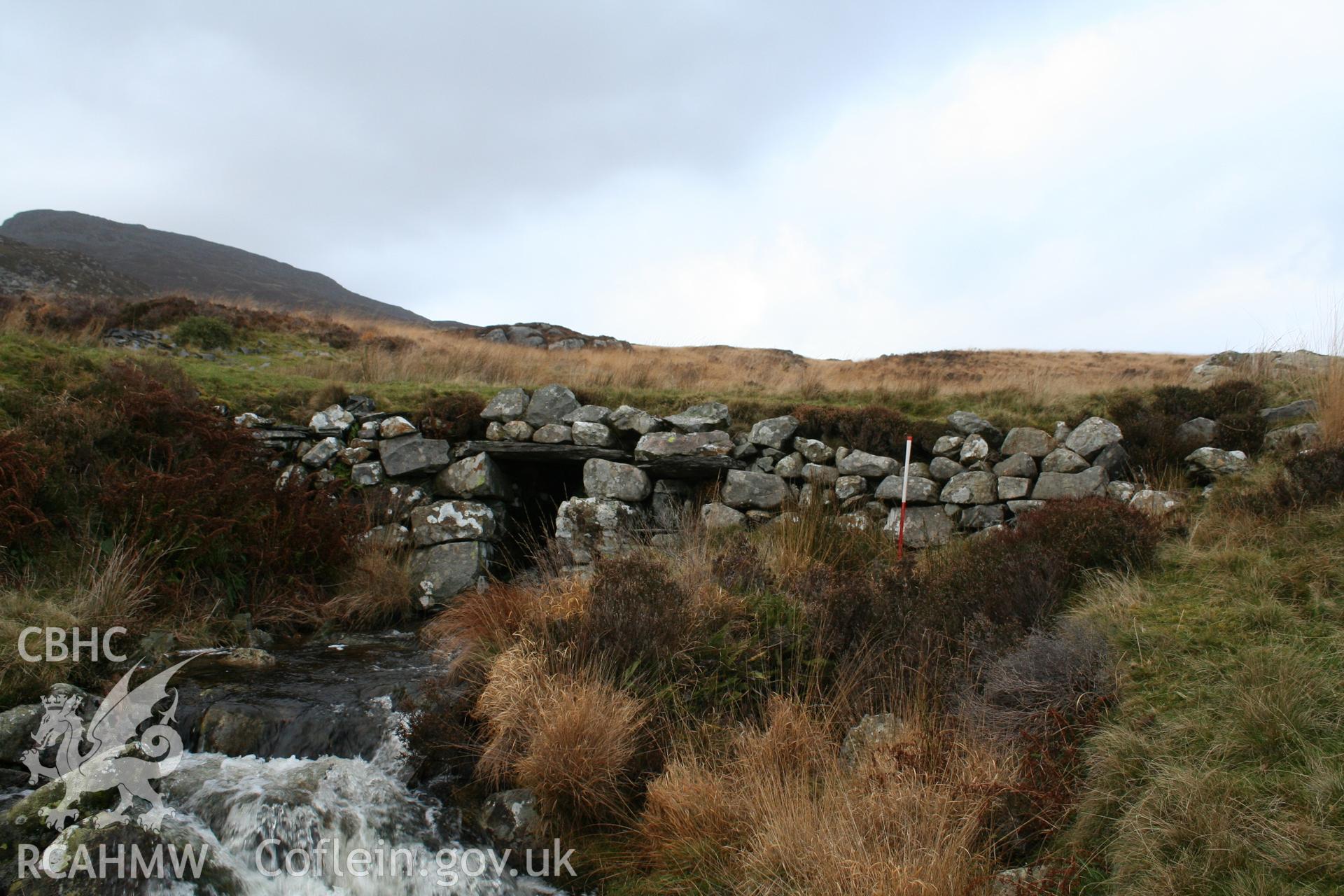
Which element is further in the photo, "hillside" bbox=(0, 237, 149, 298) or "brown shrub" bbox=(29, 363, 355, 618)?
"hillside" bbox=(0, 237, 149, 298)

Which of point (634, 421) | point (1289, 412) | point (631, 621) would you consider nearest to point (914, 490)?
point (634, 421)

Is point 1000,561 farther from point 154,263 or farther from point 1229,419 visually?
point 154,263

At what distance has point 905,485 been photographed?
25.9 ft

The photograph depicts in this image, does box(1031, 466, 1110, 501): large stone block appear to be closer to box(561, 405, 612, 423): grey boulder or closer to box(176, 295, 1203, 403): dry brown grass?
box(176, 295, 1203, 403): dry brown grass

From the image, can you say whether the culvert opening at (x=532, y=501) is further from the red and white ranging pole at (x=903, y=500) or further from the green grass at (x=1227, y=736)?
the green grass at (x=1227, y=736)

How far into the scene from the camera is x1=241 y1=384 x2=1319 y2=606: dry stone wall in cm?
814

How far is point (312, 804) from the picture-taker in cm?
427

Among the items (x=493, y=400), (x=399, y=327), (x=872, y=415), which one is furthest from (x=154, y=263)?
(x=872, y=415)

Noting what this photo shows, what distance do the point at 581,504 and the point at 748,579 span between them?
328 cm

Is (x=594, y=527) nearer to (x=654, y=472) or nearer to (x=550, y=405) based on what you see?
(x=654, y=472)

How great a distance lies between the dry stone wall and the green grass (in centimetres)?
286

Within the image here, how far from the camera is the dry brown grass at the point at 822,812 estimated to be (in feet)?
10.6

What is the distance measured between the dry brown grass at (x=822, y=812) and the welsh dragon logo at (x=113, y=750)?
263 cm

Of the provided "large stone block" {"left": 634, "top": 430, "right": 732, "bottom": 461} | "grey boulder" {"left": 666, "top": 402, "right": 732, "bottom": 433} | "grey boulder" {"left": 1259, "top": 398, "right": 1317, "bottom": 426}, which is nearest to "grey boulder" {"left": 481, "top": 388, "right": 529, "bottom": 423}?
"large stone block" {"left": 634, "top": 430, "right": 732, "bottom": 461}
